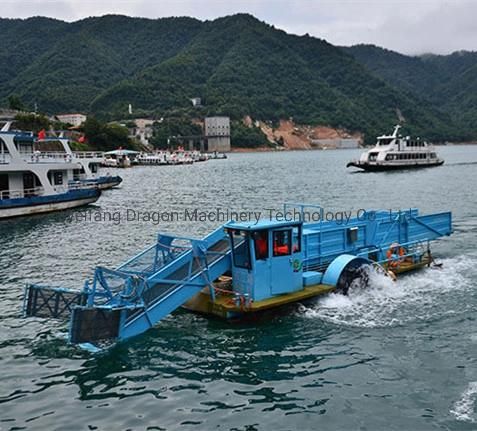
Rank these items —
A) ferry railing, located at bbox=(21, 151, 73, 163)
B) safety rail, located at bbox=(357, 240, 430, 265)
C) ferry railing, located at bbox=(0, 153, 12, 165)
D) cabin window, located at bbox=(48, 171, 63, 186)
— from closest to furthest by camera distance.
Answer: safety rail, located at bbox=(357, 240, 430, 265) → ferry railing, located at bbox=(0, 153, 12, 165) → ferry railing, located at bbox=(21, 151, 73, 163) → cabin window, located at bbox=(48, 171, 63, 186)

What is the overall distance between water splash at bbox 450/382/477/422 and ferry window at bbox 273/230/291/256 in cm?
650

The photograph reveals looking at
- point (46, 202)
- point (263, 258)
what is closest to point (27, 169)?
point (46, 202)

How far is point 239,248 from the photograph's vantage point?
16922mm

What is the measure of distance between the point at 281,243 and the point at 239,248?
1300mm

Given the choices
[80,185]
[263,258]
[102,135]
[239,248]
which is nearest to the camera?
[263,258]

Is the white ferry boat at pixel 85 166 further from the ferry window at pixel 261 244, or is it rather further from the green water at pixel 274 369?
the ferry window at pixel 261 244

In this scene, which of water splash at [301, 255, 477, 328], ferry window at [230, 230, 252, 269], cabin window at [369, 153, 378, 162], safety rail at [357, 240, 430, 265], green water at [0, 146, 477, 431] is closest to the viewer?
green water at [0, 146, 477, 431]

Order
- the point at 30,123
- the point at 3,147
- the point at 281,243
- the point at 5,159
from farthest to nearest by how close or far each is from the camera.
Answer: the point at 30,123
the point at 3,147
the point at 5,159
the point at 281,243

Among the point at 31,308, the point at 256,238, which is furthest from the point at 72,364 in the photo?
the point at 256,238

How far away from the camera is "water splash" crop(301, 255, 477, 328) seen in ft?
56.3

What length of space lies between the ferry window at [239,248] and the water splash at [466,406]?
273 inches

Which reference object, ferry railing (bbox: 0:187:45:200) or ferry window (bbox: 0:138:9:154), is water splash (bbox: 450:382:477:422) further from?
ferry window (bbox: 0:138:9:154)

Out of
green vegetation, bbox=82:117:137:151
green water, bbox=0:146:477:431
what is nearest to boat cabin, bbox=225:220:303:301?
green water, bbox=0:146:477:431

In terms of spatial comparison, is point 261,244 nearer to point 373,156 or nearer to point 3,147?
point 3,147
